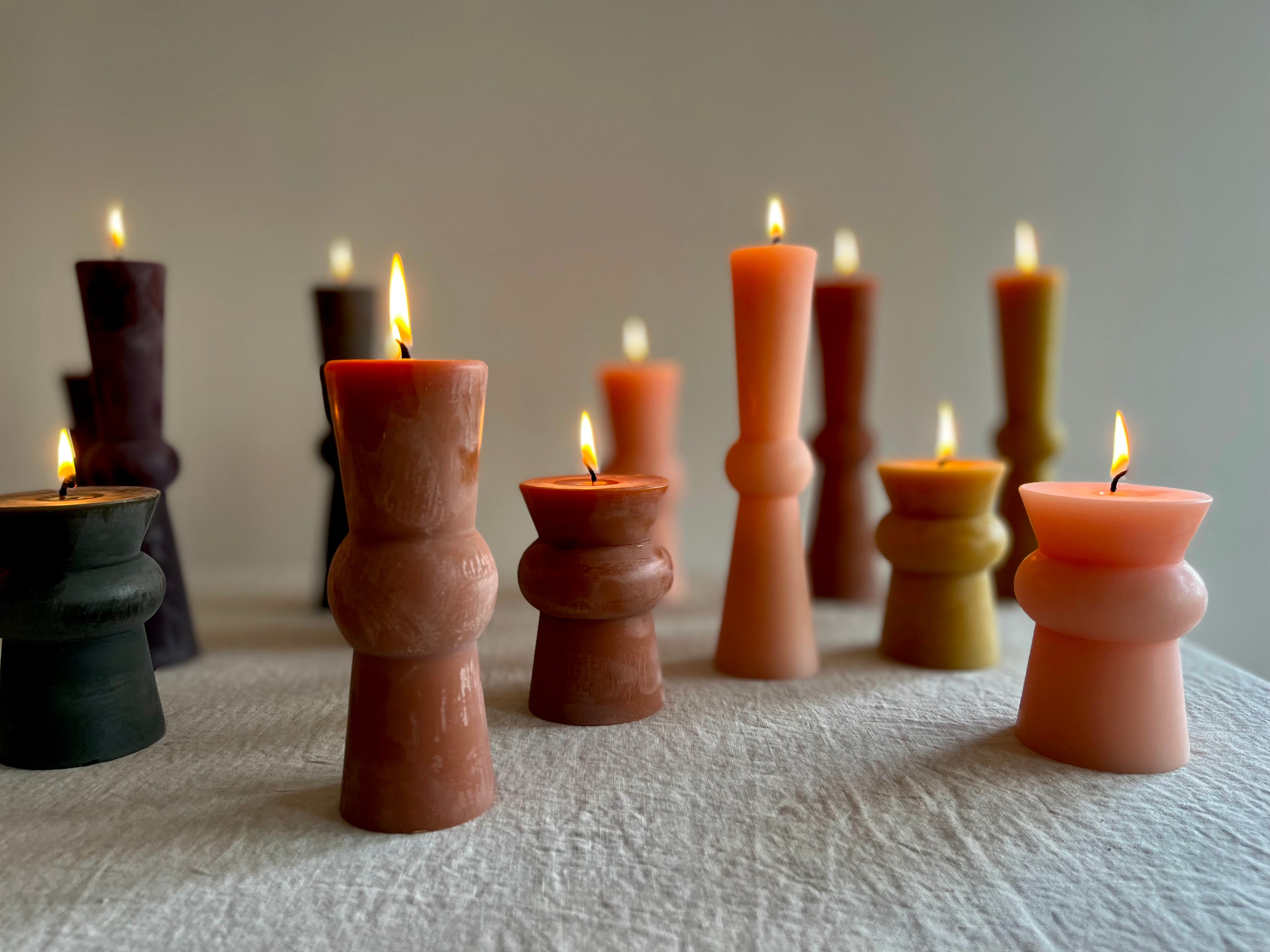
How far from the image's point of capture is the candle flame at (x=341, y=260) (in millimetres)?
739

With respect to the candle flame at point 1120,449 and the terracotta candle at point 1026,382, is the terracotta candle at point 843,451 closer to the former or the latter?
the terracotta candle at point 1026,382

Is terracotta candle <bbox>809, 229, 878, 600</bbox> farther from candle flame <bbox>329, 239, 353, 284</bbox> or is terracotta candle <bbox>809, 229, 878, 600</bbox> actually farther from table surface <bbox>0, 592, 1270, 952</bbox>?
candle flame <bbox>329, 239, 353, 284</bbox>

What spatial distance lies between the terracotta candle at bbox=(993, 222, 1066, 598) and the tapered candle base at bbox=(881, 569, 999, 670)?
0.55 ft

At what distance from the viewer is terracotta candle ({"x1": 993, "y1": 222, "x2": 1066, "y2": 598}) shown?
751 millimetres

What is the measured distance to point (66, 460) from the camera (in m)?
0.49

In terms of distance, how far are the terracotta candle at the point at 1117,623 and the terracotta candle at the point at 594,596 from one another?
22cm

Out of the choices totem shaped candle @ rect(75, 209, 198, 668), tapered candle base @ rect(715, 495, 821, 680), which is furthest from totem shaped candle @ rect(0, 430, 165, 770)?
tapered candle base @ rect(715, 495, 821, 680)

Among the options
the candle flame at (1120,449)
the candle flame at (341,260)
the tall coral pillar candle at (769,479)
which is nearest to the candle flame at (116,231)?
the candle flame at (341,260)

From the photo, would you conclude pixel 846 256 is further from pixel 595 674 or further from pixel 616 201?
pixel 595 674

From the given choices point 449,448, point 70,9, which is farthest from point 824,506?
point 70,9

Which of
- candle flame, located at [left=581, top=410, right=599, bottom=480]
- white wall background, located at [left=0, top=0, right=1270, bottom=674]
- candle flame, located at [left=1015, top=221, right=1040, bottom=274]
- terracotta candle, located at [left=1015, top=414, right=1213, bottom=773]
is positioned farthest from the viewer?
white wall background, located at [left=0, top=0, right=1270, bottom=674]

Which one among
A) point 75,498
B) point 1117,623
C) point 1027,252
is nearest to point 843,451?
point 1027,252

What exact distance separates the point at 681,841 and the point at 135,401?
19.1 inches

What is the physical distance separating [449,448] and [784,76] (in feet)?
2.29
